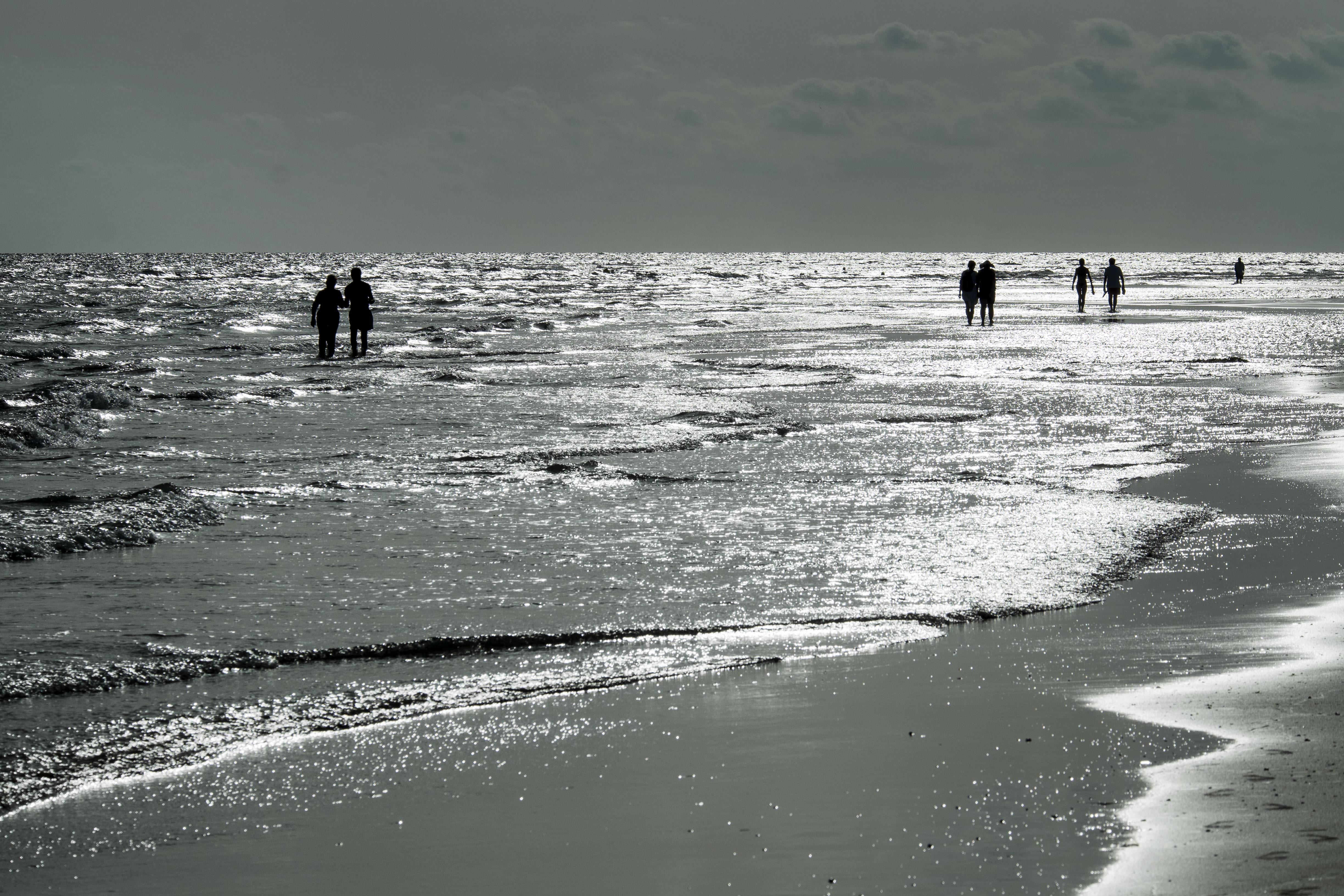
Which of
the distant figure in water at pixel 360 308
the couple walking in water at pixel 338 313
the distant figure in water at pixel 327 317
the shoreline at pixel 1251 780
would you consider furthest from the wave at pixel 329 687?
the distant figure in water at pixel 360 308

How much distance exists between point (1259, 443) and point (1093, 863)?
10638mm

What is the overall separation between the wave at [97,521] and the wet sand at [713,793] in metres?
4.36

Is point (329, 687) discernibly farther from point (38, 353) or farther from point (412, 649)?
point (38, 353)

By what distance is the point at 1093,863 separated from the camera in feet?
12.3

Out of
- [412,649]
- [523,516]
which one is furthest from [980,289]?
[412,649]

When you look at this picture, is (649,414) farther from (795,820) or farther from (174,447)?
(795,820)

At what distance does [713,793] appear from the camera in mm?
4492

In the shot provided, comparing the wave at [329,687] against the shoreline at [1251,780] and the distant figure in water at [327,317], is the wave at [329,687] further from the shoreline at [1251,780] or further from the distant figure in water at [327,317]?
the distant figure in water at [327,317]

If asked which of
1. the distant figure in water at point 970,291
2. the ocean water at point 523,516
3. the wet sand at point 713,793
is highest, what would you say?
the distant figure in water at point 970,291

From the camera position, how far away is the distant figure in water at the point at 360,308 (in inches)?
1074

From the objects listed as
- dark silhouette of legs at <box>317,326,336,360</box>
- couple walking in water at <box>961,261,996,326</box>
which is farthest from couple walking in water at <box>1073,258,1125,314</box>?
dark silhouette of legs at <box>317,326,336,360</box>

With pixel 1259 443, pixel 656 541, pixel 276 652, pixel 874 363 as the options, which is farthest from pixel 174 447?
pixel 874 363

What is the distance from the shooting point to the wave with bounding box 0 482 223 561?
8.76 metres

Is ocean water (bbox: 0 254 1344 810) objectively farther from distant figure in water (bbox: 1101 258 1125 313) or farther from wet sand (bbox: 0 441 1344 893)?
distant figure in water (bbox: 1101 258 1125 313)
